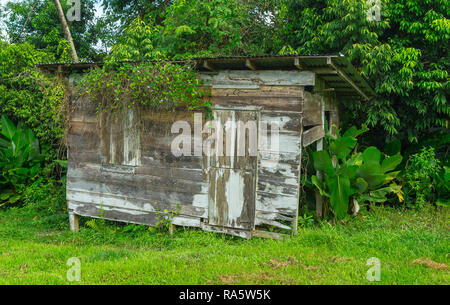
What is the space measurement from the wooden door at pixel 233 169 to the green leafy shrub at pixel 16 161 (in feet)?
20.8

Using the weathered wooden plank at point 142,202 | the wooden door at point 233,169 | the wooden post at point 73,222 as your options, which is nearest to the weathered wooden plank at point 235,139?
the wooden door at point 233,169

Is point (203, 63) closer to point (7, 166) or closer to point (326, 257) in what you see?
point (326, 257)

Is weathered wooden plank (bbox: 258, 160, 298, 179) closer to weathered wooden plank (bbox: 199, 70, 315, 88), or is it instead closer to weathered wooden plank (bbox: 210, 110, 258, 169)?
weathered wooden plank (bbox: 210, 110, 258, 169)

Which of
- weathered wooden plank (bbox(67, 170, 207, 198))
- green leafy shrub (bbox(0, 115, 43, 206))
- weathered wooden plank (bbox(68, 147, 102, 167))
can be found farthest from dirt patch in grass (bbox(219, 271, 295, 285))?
green leafy shrub (bbox(0, 115, 43, 206))

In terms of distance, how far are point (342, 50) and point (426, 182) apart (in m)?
3.65

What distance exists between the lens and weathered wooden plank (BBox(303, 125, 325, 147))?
6273 millimetres

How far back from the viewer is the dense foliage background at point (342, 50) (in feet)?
27.3

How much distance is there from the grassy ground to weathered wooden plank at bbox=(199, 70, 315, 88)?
2.45 m

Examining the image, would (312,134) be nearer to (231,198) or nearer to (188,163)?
(231,198)

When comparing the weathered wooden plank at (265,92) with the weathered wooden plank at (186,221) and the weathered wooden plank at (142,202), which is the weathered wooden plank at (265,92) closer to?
the weathered wooden plank at (142,202)

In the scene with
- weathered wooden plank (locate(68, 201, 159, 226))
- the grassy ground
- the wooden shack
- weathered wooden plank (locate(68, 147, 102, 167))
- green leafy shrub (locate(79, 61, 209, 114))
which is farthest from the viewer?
weathered wooden plank (locate(68, 147, 102, 167))

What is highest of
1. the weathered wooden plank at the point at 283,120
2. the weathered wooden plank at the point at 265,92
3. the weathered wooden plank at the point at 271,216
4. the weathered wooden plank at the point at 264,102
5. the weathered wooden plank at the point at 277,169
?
the weathered wooden plank at the point at 265,92

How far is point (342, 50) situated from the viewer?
355 inches

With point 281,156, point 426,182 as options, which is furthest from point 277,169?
point 426,182
